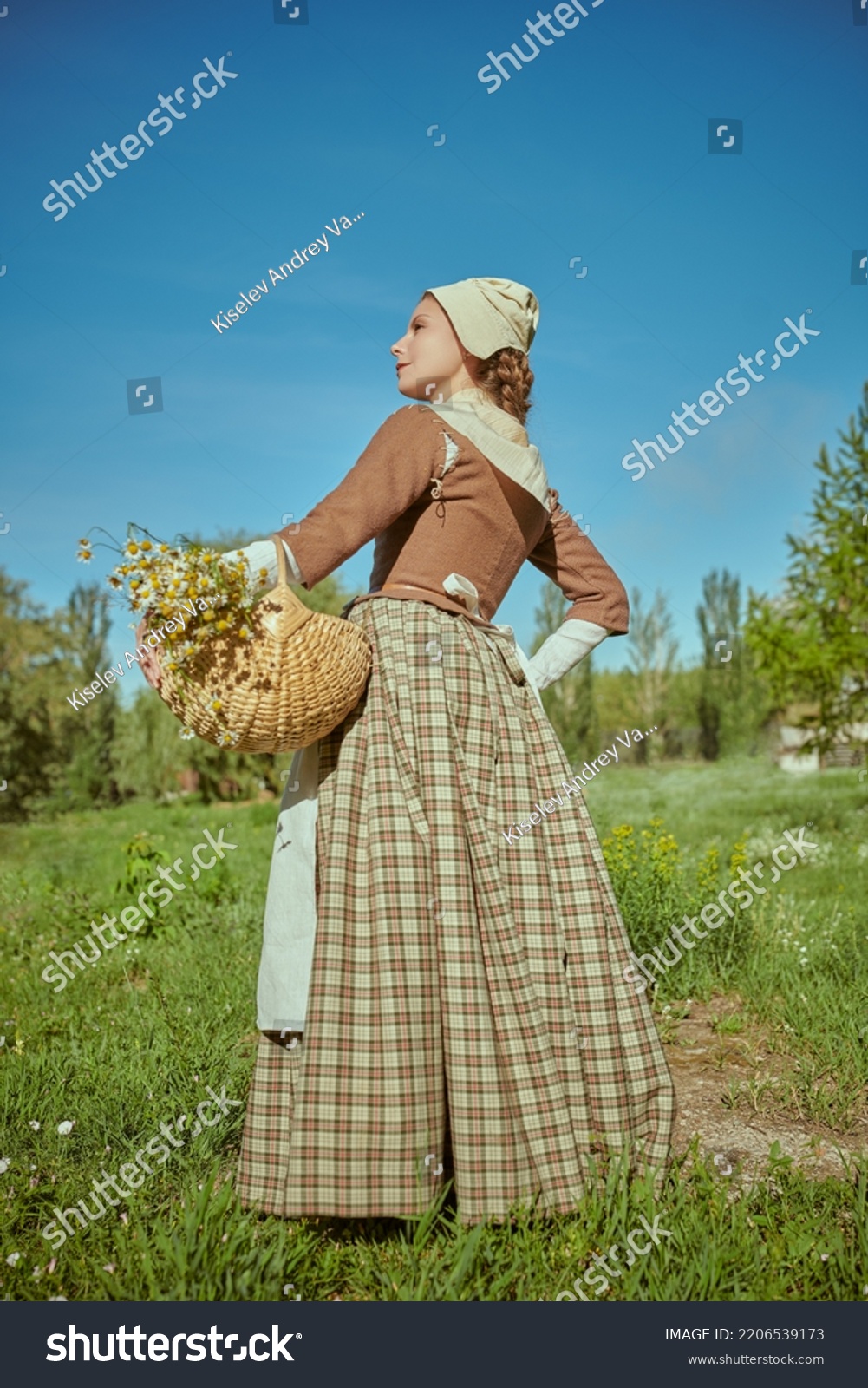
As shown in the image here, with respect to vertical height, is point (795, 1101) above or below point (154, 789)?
below

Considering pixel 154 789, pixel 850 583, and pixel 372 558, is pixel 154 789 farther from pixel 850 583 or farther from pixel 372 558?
pixel 372 558

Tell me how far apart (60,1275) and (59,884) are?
493cm

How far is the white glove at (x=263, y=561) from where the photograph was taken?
2.09 m

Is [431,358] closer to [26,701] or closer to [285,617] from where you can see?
[285,617]

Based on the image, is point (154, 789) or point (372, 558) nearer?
point (372, 558)

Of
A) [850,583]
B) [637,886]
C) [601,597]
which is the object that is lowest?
[637,886]

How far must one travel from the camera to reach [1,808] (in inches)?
596

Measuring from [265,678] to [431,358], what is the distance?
1.06 meters

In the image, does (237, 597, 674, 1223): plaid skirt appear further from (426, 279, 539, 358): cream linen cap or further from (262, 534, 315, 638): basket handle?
(426, 279, 539, 358): cream linen cap

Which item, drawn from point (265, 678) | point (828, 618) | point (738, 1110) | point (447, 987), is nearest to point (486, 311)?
point (265, 678)

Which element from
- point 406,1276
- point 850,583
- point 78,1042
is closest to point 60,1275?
point 406,1276

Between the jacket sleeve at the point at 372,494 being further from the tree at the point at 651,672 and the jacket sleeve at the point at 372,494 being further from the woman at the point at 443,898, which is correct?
the tree at the point at 651,672

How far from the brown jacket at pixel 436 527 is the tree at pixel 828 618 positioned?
7.28 m

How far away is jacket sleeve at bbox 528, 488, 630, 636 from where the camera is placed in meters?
2.88
